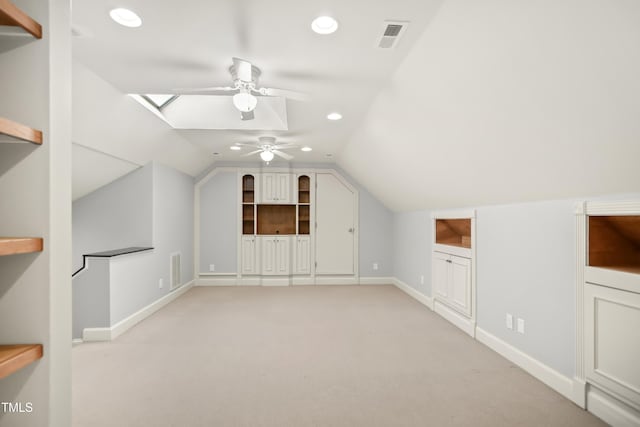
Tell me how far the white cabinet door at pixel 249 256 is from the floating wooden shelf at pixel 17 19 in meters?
5.73

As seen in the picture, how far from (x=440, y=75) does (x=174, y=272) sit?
190 inches

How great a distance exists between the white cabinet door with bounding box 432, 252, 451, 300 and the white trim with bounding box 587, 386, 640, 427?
2.10m

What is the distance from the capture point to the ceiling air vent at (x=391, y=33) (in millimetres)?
2043

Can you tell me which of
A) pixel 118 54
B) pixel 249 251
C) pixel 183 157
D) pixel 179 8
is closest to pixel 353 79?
pixel 179 8

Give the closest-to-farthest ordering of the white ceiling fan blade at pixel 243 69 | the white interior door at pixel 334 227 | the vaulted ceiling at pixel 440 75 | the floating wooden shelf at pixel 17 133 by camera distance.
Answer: the floating wooden shelf at pixel 17 133, the vaulted ceiling at pixel 440 75, the white ceiling fan blade at pixel 243 69, the white interior door at pixel 334 227

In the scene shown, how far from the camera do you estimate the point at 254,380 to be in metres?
2.64

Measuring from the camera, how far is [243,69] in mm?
2398

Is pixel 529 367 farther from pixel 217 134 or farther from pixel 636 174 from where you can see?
pixel 217 134

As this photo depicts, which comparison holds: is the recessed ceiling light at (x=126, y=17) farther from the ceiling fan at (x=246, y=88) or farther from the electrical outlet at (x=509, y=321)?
the electrical outlet at (x=509, y=321)

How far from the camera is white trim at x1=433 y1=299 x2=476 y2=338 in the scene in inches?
143

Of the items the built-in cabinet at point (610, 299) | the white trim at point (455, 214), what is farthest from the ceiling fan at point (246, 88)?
the white trim at point (455, 214)

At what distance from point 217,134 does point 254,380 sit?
128 inches

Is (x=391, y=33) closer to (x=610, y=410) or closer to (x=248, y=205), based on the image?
(x=610, y=410)

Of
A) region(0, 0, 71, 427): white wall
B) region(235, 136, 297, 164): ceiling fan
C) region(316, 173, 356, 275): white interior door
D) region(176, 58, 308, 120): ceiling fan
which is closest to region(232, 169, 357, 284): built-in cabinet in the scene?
region(316, 173, 356, 275): white interior door
